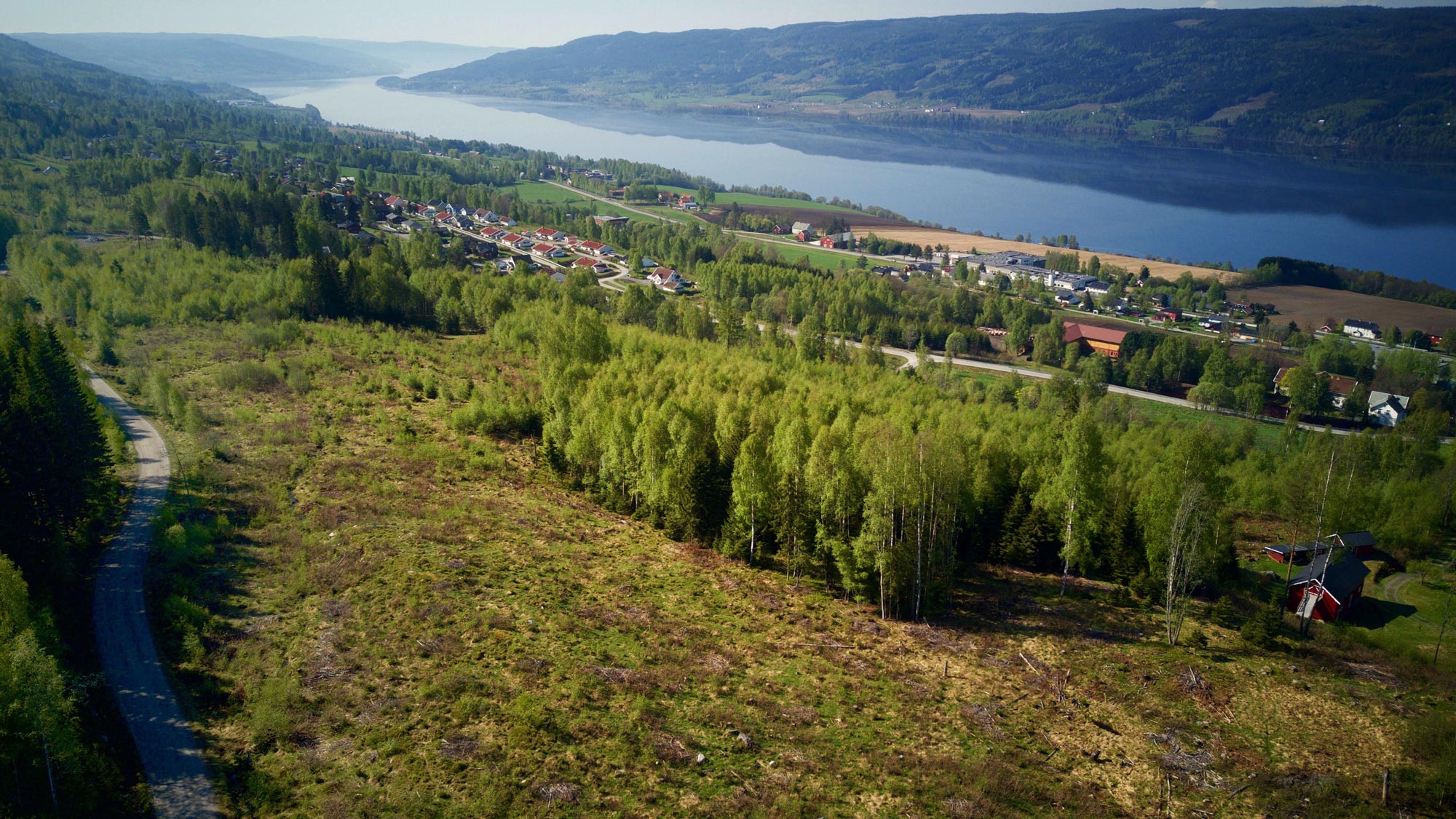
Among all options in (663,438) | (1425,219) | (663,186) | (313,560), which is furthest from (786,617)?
(1425,219)

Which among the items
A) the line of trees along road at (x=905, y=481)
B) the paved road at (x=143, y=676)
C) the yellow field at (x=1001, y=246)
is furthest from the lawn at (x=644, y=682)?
the yellow field at (x=1001, y=246)

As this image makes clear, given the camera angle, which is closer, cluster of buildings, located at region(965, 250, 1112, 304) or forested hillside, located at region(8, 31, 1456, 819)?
forested hillside, located at region(8, 31, 1456, 819)

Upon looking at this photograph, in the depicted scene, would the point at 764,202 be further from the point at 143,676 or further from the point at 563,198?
the point at 143,676

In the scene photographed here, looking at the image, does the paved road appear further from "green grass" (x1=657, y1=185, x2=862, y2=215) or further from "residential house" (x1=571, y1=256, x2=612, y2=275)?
"green grass" (x1=657, y1=185, x2=862, y2=215)

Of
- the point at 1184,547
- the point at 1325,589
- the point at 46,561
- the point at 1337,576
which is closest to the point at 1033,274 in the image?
the point at 1337,576

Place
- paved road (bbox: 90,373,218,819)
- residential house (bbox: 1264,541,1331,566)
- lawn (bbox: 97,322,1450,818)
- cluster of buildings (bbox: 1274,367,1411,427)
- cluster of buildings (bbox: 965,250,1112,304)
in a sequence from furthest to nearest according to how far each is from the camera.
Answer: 1. cluster of buildings (bbox: 965,250,1112,304)
2. cluster of buildings (bbox: 1274,367,1411,427)
3. residential house (bbox: 1264,541,1331,566)
4. lawn (bbox: 97,322,1450,818)
5. paved road (bbox: 90,373,218,819)

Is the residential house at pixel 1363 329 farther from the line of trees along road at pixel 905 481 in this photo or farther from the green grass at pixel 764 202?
the green grass at pixel 764 202

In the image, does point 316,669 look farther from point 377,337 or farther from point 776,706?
point 377,337

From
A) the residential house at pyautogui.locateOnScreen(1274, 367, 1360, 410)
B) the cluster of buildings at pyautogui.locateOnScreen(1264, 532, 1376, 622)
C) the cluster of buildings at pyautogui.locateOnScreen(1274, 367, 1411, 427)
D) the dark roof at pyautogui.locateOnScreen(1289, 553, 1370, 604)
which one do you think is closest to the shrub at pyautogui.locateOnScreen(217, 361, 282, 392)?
the cluster of buildings at pyautogui.locateOnScreen(1264, 532, 1376, 622)
